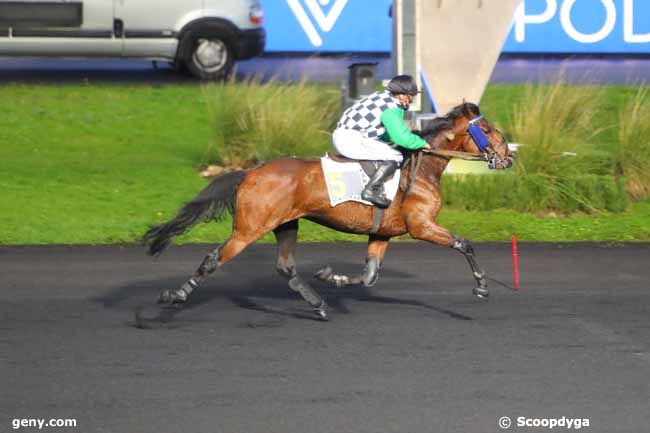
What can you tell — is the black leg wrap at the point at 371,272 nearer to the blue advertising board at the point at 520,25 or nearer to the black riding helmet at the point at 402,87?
the black riding helmet at the point at 402,87

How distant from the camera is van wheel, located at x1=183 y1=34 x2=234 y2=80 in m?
22.2

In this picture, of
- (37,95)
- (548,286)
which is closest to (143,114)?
(37,95)

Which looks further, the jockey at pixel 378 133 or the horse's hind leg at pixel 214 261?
the jockey at pixel 378 133

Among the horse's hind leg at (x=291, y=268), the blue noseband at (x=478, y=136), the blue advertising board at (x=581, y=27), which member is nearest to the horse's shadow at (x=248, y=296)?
the horse's hind leg at (x=291, y=268)

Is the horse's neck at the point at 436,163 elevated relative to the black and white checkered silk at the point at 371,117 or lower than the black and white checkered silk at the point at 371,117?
lower

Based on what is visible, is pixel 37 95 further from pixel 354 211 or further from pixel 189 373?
pixel 189 373

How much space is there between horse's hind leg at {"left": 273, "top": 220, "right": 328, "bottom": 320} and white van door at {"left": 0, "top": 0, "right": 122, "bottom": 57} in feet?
36.4

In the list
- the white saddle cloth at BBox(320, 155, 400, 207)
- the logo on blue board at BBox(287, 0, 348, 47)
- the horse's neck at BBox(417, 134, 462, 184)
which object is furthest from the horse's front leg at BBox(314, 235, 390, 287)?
the logo on blue board at BBox(287, 0, 348, 47)

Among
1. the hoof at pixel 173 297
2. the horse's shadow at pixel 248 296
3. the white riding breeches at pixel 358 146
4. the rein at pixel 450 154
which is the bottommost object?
the horse's shadow at pixel 248 296

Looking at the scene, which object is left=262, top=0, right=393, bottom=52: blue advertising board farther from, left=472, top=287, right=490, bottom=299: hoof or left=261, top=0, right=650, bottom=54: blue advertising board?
left=472, top=287, right=490, bottom=299: hoof

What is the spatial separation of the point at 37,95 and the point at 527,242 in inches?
354

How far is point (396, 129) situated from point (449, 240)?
0.97 metres

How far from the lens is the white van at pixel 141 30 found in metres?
21.2

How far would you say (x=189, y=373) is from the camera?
9305 millimetres
